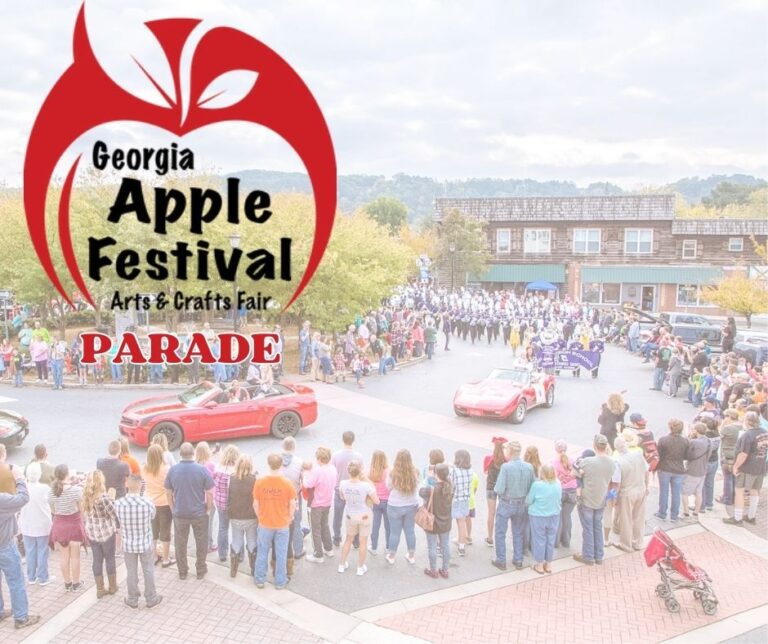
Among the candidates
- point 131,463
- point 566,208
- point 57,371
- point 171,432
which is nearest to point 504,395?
point 171,432

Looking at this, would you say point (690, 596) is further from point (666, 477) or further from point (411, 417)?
point (411, 417)

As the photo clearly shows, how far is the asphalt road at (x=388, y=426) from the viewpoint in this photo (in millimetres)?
7973

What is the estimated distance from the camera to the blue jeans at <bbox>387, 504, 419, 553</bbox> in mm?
8125

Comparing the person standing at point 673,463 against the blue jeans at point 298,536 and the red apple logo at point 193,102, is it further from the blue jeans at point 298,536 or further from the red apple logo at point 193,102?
the red apple logo at point 193,102

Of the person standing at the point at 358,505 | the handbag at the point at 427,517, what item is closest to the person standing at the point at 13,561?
the person standing at the point at 358,505

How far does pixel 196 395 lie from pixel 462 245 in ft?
103

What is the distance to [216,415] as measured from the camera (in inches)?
508

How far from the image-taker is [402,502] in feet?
26.5

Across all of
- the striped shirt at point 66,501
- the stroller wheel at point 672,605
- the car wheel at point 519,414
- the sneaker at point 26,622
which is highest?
the striped shirt at point 66,501

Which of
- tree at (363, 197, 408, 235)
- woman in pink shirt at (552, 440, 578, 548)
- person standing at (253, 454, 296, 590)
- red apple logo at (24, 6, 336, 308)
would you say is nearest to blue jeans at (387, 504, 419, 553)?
person standing at (253, 454, 296, 590)

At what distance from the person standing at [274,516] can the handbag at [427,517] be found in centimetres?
148

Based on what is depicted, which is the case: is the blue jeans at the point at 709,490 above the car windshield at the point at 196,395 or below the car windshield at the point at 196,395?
below

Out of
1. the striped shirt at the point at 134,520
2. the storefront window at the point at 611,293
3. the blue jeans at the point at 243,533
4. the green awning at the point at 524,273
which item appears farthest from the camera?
the green awning at the point at 524,273

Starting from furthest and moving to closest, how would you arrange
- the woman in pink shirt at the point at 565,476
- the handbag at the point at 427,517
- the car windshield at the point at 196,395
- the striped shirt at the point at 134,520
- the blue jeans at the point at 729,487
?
1. the car windshield at the point at 196,395
2. the blue jeans at the point at 729,487
3. the woman in pink shirt at the point at 565,476
4. the handbag at the point at 427,517
5. the striped shirt at the point at 134,520
